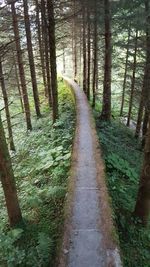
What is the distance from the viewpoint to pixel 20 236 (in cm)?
692

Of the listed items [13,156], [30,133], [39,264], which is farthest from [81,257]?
[30,133]

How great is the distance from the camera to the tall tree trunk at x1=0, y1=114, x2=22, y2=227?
648 centimetres

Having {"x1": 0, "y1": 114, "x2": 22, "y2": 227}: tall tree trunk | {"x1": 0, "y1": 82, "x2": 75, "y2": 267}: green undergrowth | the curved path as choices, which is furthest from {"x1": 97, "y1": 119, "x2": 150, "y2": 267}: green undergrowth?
{"x1": 0, "y1": 114, "x2": 22, "y2": 227}: tall tree trunk

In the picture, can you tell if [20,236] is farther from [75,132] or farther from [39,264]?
[75,132]

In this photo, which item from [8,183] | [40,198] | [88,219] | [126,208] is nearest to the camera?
[8,183]

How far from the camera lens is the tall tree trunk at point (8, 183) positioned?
648 centimetres

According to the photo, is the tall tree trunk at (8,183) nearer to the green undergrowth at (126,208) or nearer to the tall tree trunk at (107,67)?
the green undergrowth at (126,208)

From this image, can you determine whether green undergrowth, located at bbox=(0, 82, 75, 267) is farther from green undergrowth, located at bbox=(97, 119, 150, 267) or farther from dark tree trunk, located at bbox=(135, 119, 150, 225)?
dark tree trunk, located at bbox=(135, 119, 150, 225)

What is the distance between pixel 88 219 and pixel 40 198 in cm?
170

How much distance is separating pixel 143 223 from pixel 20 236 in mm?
3154

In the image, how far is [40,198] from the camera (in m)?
8.21

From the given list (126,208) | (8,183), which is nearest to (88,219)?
(126,208)

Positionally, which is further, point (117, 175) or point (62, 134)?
point (62, 134)

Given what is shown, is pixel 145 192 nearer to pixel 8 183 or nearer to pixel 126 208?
pixel 126 208
